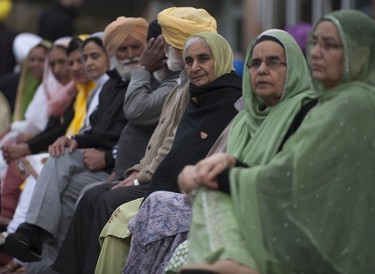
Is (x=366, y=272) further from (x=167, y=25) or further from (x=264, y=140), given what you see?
(x=167, y=25)

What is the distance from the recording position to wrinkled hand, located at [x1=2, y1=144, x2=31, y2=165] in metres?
8.62

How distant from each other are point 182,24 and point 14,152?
2.46 meters

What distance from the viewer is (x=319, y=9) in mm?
13180

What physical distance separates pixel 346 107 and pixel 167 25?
2.37 meters

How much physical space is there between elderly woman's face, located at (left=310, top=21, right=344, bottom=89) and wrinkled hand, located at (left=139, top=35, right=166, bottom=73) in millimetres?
2463

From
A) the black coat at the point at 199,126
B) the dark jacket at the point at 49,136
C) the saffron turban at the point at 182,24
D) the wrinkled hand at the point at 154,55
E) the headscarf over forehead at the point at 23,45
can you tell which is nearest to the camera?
the black coat at the point at 199,126

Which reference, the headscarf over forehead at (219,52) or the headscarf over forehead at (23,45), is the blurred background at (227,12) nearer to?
the headscarf over forehead at (23,45)

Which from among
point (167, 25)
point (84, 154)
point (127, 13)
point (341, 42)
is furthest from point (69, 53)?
point (127, 13)

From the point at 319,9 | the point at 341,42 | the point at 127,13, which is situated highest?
the point at 341,42

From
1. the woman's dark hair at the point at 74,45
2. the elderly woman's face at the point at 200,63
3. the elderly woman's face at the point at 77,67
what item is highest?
the elderly woman's face at the point at 200,63

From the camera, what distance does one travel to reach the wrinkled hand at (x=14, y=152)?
8617mm

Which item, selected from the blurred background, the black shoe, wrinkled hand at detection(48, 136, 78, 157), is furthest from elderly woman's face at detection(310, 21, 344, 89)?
the blurred background

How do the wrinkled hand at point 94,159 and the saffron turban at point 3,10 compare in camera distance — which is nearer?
the wrinkled hand at point 94,159

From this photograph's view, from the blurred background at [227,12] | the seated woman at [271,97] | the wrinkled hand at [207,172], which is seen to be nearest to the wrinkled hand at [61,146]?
the seated woman at [271,97]
